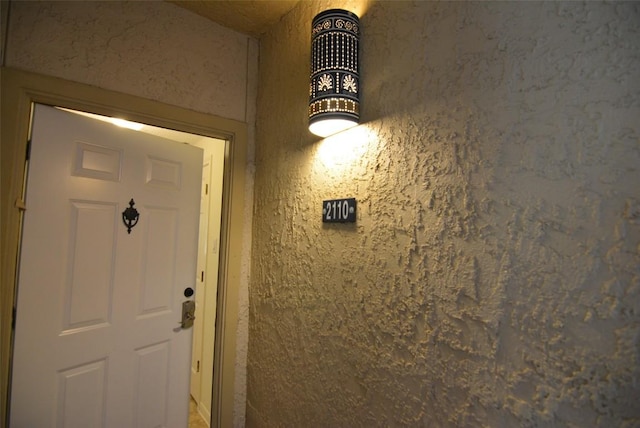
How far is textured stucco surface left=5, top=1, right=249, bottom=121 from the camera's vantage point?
3.84 ft

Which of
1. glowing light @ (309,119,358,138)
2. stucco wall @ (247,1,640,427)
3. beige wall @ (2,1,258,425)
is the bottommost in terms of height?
stucco wall @ (247,1,640,427)

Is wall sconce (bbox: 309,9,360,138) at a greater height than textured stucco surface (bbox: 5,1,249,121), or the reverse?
textured stucco surface (bbox: 5,1,249,121)

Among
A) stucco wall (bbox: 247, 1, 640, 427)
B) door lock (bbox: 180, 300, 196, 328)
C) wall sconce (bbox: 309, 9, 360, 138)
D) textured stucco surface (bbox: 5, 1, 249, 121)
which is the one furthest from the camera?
door lock (bbox: 180, 300, 196, 328)

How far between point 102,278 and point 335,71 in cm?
136

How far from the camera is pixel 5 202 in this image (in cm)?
109

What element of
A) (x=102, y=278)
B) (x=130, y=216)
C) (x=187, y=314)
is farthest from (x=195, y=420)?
(x=130, y=216)

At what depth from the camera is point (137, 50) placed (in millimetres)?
1386

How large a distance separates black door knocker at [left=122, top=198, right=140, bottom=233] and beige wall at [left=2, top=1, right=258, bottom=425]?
537 millimetres

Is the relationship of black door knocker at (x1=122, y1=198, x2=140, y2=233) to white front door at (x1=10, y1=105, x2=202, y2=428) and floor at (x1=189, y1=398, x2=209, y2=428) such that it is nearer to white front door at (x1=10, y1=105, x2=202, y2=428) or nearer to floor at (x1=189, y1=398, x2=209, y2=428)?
white front door at (x1=10, y1=105, x2=202, y2=428)

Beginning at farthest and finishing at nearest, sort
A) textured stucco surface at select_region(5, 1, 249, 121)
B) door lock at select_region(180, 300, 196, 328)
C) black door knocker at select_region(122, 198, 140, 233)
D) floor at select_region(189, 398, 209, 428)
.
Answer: floor at select_region(189, 398, 209, 428) → door lock at select_region(180, 300, 196, 328) → black door knocker at select_region(122, 198, 140, 233) → textured stucco surface at select_region(5, 1, 249, 121)

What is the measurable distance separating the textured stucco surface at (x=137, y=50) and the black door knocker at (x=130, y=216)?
0.55 m

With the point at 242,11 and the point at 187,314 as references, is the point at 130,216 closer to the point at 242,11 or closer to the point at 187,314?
the point at 187,314

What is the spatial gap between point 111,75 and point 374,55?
118cm

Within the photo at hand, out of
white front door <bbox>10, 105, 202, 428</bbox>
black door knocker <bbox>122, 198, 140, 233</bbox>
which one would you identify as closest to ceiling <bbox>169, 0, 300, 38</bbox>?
white front door <bbox>10, 105, 202, 428</bbox>
